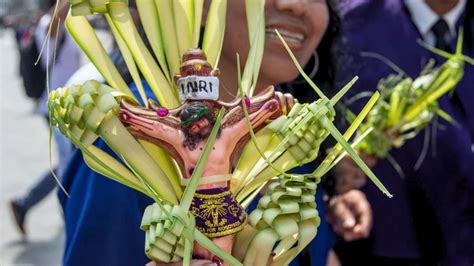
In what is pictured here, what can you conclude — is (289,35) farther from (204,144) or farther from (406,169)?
(406,169)

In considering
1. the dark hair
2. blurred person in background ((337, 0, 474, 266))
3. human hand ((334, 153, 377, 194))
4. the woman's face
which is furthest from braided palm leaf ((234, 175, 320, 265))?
blurred person in background ((337, 0, 474, 266))

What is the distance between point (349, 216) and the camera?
1.69 metres

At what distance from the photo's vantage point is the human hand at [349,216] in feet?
5.51

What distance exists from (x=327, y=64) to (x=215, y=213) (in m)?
0.76

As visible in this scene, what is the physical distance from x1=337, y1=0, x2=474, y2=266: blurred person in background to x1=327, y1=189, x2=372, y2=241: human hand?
0.26 m

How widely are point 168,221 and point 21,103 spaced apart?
25.8 feet

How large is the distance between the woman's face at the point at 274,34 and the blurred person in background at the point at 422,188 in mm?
785

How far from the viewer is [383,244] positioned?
2.02m

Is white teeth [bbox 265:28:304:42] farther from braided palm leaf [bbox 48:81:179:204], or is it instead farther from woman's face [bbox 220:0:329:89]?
braided palm leaf [bbox 48:81:179:204]

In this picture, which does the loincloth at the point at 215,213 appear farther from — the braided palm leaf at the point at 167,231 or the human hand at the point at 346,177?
the human hand at the point at 346,177

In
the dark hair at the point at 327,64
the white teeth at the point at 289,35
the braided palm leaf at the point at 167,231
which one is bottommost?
the braided palm leaf at the point at 167,231

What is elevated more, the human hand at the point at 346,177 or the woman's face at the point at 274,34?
the woman's face at the point at 274,34

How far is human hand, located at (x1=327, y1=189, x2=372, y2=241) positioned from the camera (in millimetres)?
1679

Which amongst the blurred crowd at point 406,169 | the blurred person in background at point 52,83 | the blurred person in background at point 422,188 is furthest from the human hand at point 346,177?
the blurred person in background at point 52,83
